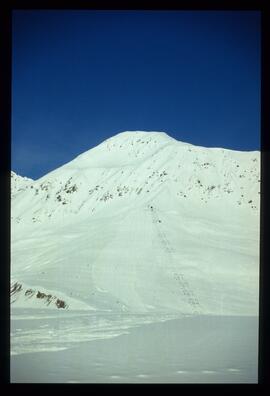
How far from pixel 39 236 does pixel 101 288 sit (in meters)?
0.46

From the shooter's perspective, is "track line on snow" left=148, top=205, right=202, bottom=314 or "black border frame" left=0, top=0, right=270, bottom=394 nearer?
"black border frame" left=0, top=0, right=270, bottom=394

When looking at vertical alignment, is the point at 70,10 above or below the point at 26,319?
above

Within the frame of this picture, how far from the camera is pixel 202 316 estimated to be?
2.63 meters

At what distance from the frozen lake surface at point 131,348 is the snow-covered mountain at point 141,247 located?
8cm

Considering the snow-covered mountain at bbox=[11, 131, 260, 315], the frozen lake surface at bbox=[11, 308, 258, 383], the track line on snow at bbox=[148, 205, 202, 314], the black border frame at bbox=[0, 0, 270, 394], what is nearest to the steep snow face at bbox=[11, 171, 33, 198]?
the snow-covered mountain at bbox=[11, 131, 260, 315]

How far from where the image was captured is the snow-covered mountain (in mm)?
2504

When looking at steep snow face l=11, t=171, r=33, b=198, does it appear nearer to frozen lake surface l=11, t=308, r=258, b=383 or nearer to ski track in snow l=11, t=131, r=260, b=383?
ski track in snow l=11, t=131, r=260, b=383

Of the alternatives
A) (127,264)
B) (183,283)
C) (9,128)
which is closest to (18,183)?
(9,128)

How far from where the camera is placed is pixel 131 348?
249 cm

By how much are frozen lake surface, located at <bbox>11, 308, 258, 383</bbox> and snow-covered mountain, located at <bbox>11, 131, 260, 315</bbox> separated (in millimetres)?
83
